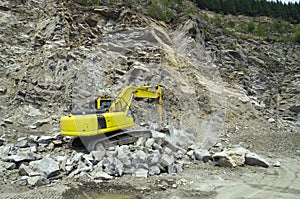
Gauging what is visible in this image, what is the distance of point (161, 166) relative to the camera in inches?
247

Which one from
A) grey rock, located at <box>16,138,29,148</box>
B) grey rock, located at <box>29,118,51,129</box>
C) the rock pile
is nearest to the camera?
the rock pile

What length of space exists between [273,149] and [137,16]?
9.92 metres

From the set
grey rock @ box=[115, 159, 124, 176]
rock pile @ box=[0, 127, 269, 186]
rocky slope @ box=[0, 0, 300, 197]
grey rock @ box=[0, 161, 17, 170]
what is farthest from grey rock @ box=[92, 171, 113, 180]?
rocky slope @ box=[0, 0, 300, 197]

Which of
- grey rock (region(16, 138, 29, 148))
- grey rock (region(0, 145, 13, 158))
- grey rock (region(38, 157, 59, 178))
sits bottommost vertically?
grey rock (region(38, 157, 59, 178))

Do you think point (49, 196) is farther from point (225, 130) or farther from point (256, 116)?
point (256, 116)

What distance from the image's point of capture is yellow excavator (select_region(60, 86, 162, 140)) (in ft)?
22.7

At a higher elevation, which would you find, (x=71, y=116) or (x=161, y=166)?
(x=71, y=116)

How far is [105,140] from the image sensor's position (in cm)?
759

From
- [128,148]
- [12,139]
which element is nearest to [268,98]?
[128,148]

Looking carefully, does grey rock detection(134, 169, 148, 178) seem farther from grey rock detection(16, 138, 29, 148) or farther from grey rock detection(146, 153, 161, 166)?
grey rock detection(16, 138, 29, 148)

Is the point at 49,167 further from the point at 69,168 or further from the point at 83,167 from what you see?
the point at 83,167

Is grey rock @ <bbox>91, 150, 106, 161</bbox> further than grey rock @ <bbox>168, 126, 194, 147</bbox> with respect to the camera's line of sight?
No

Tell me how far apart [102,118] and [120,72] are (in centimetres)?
597

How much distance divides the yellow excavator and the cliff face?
2302 millimetres
